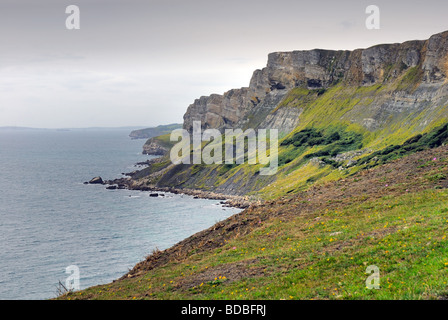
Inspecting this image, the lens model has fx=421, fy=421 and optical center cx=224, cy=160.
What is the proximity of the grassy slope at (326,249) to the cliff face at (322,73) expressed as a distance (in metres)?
83.4

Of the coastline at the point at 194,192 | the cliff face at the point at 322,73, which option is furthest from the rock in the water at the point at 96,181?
the cliff face at the point at 322,73

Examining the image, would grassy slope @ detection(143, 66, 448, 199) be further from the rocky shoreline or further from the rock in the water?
the rock in the water

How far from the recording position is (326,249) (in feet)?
74.4

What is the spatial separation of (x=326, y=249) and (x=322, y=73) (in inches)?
5710

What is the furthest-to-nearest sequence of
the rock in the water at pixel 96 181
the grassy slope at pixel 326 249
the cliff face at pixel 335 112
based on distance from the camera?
the rock in the water at pixel 96 181
the cliff face at pixel 335 112
the grassy slope at pixel 326 249

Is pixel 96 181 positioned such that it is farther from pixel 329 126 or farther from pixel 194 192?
pixel 329 126

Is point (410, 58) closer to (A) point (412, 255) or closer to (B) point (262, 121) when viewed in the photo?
(B) point (262, 121)

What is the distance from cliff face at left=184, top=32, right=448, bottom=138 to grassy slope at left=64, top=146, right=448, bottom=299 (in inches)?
3283

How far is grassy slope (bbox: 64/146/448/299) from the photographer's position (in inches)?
684

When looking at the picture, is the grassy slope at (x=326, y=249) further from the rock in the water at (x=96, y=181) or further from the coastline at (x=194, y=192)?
the rock in the water at (x=96, y=181)

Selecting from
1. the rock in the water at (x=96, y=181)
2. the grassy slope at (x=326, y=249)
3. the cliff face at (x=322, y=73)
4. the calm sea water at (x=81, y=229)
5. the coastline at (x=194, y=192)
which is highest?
the cliff face at (x=322, y=73)

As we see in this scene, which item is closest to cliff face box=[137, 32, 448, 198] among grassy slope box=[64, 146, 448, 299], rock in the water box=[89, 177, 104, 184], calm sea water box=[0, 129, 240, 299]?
calm sea water box=[0, 129, 240, 299]

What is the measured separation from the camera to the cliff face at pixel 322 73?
365 feet

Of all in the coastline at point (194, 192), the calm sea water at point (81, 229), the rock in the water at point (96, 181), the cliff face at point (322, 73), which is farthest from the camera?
the rock in the water at point (96, 181)
